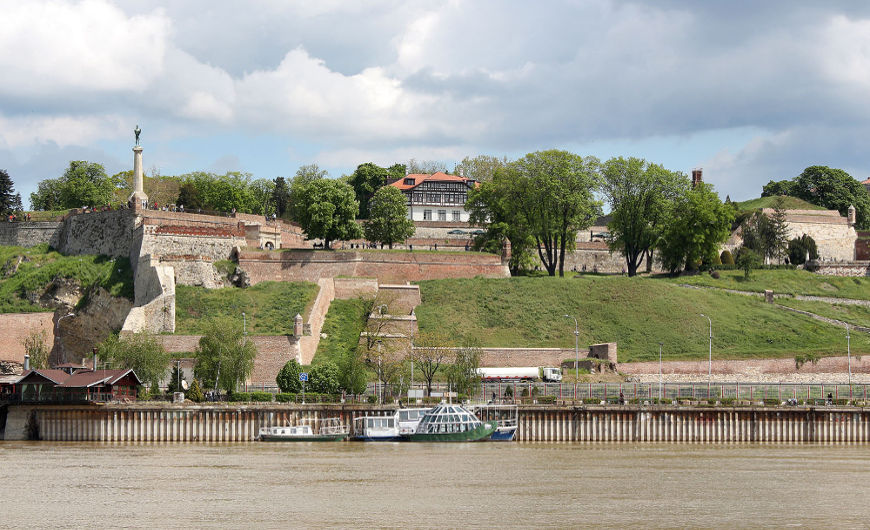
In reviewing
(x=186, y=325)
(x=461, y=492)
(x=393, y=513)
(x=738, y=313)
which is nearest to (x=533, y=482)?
(x=461, y=492)

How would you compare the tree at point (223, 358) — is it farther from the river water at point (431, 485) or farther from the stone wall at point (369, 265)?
the stone wall at point (369, 265)

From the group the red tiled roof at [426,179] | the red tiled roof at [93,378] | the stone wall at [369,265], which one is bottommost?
the red tiled roof at [93,378]

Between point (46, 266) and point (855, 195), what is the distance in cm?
9416

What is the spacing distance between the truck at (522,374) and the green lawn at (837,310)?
28256 mm

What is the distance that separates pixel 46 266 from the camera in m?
92.9

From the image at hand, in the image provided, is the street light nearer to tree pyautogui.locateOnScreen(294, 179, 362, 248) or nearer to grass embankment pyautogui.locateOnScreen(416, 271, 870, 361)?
grass embankment pyautogui.locateOnScreen(416, 271, 870, 361)

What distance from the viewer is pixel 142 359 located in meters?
72.4

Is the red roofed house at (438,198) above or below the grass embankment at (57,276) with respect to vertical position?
above

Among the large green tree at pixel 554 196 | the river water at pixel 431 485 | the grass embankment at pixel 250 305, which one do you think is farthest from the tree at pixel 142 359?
the large green tree at pixel 554 196

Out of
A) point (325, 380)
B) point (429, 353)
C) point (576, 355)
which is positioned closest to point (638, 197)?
point (576, 355)

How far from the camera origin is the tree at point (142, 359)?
72.4m

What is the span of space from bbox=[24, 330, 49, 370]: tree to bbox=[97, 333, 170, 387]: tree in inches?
297

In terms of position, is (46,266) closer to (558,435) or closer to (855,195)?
(558,435)

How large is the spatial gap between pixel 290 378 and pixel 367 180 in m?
71.5
